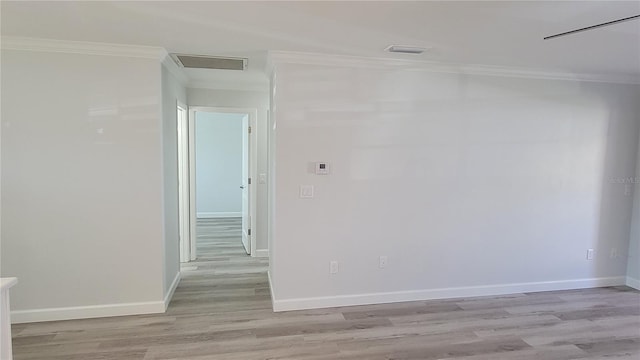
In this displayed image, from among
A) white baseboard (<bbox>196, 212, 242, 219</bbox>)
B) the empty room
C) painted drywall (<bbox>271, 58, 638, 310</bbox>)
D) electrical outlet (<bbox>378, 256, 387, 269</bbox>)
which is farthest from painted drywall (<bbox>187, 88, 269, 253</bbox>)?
white baseboard (<bbox>196, 212, 242, 219</bbox>)

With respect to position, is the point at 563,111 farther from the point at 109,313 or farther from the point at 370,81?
the point at 109,313

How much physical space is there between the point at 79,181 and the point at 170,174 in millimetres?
780

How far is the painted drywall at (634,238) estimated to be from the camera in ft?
13.2

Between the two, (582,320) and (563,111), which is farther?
(563,111)

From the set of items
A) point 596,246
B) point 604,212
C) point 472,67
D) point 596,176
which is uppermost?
point 472,67

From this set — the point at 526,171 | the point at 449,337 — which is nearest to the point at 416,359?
the point at 449,337

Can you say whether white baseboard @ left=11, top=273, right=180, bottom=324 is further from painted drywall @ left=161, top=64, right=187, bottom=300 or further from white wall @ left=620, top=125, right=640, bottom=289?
white wall @ left=620, top=125, right=640, bottom=289

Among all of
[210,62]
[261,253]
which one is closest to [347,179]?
[210,62]

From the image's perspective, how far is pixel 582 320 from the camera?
3262 millimetres

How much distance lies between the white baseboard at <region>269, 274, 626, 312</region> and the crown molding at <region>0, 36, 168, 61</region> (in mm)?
2394

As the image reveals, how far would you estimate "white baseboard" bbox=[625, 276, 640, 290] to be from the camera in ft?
13.2

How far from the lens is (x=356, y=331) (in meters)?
2.99

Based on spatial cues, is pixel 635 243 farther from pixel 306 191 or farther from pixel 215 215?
pixel 215 215

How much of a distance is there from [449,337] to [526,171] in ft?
6.24
